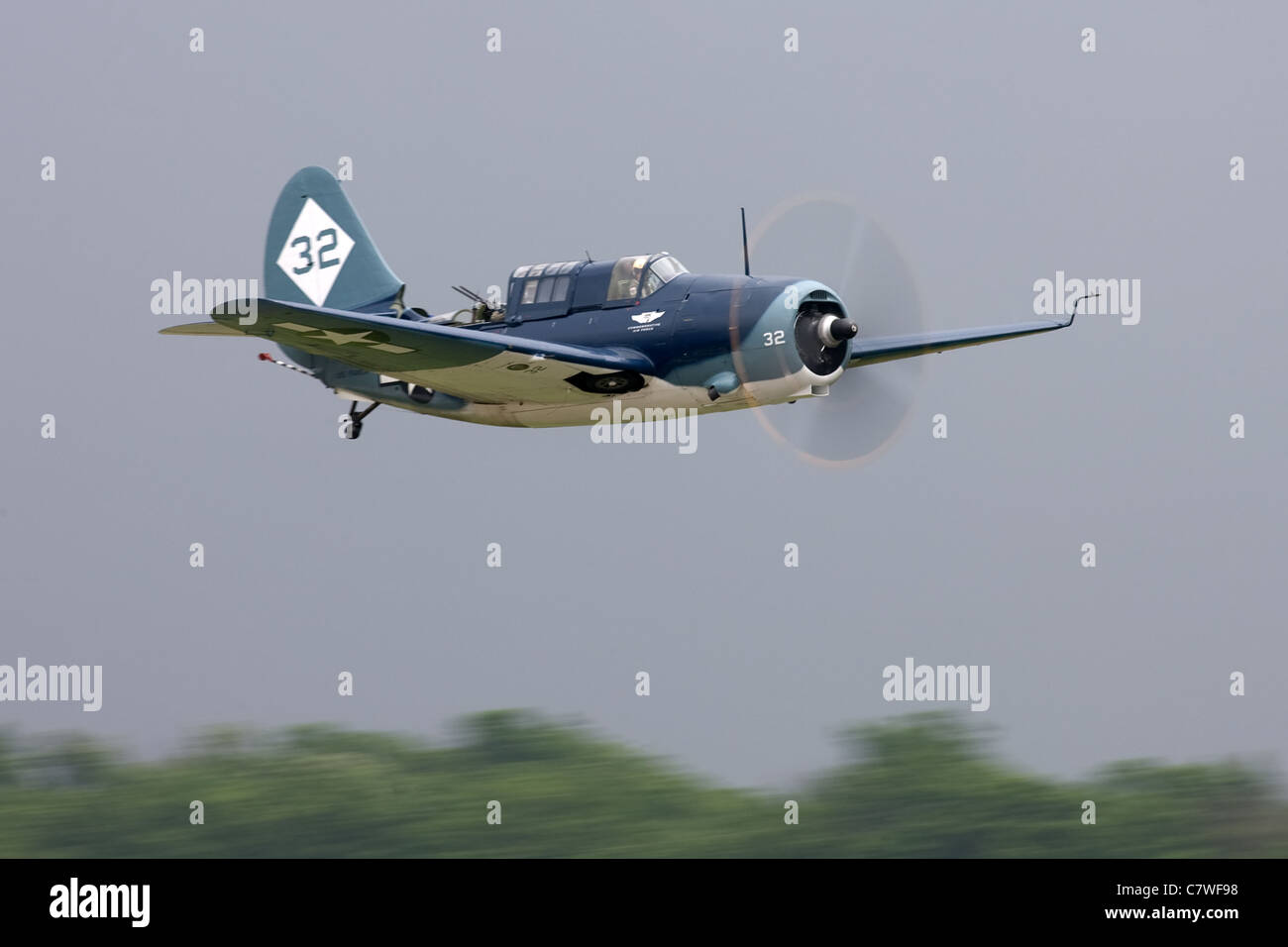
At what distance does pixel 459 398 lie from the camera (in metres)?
30.0

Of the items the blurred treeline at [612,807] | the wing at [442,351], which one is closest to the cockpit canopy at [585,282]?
the wing at [442,351]

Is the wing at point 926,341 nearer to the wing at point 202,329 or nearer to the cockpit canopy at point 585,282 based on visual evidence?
the cockpit canopy at point 585,282

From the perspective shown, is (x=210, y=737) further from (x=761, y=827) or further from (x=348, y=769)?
(x=761, y=827)

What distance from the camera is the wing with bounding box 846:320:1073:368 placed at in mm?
28562

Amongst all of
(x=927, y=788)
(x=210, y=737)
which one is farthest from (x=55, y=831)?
(x=927, y=788)

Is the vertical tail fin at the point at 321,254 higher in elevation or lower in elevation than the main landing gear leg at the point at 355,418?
higher

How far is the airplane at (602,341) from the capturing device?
26.9 meters

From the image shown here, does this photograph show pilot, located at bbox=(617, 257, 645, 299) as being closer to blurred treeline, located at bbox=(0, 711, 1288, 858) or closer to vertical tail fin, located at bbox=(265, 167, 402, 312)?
vertical tail fin, located at bbox=(265, 167, 402, 312)

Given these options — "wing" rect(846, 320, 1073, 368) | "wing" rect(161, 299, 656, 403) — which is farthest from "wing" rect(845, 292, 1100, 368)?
"wing" rect(161, 299, 656, 403)

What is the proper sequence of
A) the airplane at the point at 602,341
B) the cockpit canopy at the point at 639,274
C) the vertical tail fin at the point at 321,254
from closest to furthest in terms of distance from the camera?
the airplane at the point at 602,341
the cockpit canopy at the point at 639,274
the vertical tail fin at the point at 321,254

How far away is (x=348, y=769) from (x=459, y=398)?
441 inches

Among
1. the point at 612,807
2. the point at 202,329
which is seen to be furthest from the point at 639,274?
the point at 612,807

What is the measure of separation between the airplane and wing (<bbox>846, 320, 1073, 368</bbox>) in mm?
28

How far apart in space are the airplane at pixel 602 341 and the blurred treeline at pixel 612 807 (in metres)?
9.37
